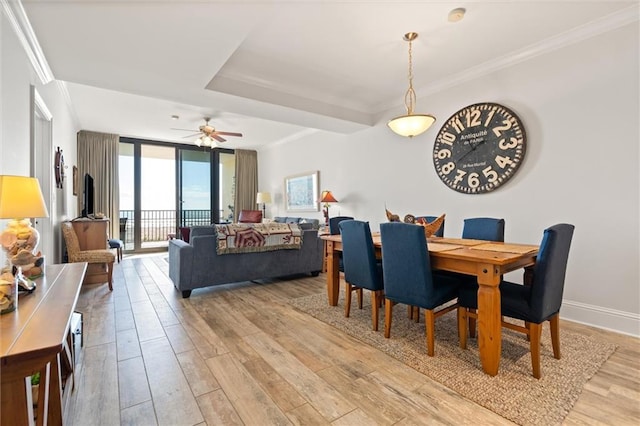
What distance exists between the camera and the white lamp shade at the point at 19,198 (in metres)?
1.58

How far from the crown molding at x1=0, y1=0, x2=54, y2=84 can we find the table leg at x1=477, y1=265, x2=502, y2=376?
3587 millimetres

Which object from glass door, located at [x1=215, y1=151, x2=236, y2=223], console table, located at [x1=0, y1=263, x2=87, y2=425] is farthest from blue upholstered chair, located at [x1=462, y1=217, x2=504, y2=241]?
glass door, located at [x1=215, y1=151, x2=236, y2=223]

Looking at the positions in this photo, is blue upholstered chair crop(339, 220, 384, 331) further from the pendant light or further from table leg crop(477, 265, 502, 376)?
the pendant light

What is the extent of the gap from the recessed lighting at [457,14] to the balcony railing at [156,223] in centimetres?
713

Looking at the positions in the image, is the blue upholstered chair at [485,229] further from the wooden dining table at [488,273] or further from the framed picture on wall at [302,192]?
the framed picture on wall at [302,192]

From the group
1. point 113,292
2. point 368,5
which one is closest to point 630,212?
point 368,5

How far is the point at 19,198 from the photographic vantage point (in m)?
1.63

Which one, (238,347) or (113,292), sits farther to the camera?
(113,292)

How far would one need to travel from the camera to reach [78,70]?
115 inches

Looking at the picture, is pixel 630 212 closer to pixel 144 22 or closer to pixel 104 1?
pixel 144 22

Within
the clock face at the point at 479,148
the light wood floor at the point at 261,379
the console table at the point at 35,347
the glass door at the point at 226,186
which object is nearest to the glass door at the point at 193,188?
the glass door at the point at 226,186

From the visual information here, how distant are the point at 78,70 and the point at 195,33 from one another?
56.4 inches

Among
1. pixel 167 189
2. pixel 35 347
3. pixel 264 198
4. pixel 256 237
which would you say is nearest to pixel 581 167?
pixel 256 237

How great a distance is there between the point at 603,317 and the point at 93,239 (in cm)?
610
